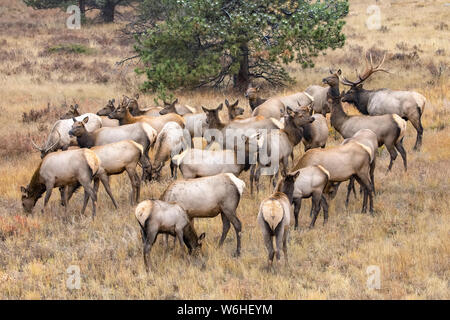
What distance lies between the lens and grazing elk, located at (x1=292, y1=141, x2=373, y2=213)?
995 cm

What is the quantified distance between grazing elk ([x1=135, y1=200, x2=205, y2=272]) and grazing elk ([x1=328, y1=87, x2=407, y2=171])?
5.43 m

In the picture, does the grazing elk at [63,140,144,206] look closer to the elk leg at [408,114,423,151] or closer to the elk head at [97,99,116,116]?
the elk head at [97,99,116,116]

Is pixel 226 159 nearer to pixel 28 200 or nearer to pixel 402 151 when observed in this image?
pixel 28 200

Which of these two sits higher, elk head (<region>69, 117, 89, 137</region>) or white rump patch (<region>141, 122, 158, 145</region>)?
elk head (<region>69, 117, 89, 137</region>)

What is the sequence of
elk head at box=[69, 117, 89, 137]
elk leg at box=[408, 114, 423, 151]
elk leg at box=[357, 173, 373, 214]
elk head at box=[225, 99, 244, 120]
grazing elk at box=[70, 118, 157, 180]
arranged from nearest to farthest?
elk leg at box=[357, 173, 373, 214] → elk head at box=[69, 117, 89, 137] → grazing elk at box=[70, 118, 157, 180] → elk head at box=[225, 99, 244, 120] → elk leg at box=[408, 114, 423, 151]

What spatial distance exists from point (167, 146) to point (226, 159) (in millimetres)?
2330

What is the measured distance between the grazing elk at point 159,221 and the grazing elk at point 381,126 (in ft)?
17.8

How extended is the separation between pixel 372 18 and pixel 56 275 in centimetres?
3481

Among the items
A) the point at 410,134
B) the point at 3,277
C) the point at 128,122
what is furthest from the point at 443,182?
the point at 3,277

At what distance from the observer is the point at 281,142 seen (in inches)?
453

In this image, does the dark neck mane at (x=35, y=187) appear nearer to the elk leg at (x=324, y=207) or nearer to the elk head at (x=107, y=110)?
the elk head at (x=107, y=110)

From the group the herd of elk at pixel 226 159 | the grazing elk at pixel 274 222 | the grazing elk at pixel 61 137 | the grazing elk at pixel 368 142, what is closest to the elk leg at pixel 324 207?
the herd of elk at pixel 226 159

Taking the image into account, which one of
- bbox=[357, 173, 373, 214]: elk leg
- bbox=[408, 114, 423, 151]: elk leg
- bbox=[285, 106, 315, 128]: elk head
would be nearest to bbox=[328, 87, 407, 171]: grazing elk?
bbox=[285, 106, 315, 128]: elk head

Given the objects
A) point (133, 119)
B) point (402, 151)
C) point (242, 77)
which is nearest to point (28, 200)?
point (133, 119)
